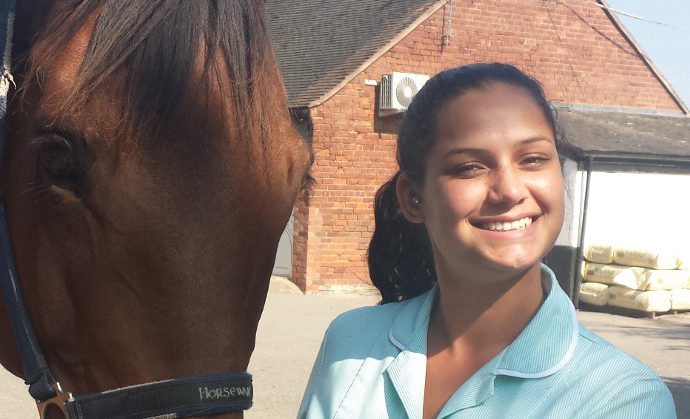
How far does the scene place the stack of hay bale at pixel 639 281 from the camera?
12648 millimetres

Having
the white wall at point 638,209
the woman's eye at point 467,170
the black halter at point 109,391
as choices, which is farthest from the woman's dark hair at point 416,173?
the white wall at point 638,209

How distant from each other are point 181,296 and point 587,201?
13.2m

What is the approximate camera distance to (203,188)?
5.46 ft

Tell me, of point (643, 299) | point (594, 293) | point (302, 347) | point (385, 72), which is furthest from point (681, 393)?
point (385, 72)

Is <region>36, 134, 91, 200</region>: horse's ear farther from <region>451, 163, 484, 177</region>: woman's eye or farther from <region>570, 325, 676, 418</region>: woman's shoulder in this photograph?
<region>570, 325, 676, 418</region>: woman's shoulder

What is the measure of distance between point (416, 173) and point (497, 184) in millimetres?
277

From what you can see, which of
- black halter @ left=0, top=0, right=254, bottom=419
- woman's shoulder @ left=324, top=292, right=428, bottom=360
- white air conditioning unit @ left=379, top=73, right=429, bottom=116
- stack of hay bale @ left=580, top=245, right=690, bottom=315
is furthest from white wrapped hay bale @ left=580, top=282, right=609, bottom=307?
black halter @ left=0, top=0, right=254, bottom=419

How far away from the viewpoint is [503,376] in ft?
5.72

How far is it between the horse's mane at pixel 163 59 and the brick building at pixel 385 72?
440 inches

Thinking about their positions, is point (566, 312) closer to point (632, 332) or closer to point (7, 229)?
point (7, 229)

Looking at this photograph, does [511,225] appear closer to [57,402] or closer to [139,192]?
[139,192]

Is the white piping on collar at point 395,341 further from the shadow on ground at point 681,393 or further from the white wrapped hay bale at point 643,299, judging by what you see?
the white wrapped hay bale at point 643,299

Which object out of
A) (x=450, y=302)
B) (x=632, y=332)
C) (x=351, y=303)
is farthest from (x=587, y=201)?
(x=450, y=302)

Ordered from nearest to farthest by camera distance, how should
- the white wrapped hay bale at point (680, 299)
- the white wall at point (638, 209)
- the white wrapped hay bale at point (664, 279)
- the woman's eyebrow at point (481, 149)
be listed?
the woman's eyebrow at point (481, 149)
the white wrapped hay bale at point (664, 279)
the white wrapped hay bale at point (680, 299)
the white wall at point (638, 209)
